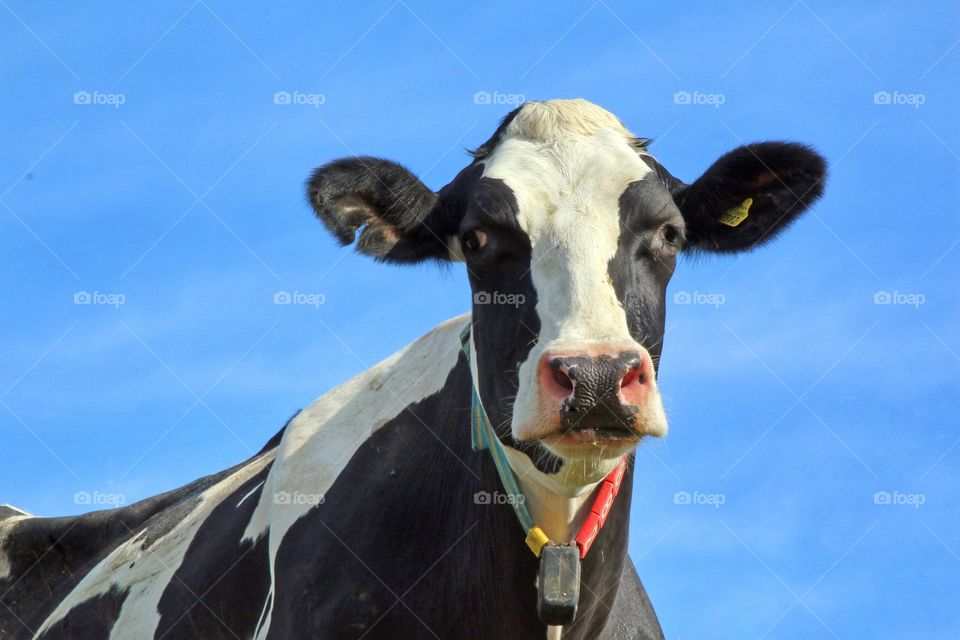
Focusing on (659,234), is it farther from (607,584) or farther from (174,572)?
(174,572)

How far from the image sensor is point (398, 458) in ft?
22.0

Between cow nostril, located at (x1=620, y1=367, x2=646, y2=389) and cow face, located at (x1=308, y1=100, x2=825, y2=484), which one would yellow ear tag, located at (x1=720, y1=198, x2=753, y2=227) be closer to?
cow face, located at (x1=308, y1=100, x2=825, y2=484)

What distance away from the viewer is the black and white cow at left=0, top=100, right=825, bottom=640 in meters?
5.71

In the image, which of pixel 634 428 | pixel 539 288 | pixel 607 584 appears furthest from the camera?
pixel 607 584

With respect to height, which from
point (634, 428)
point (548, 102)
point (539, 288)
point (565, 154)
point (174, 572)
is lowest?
point (174, 572)

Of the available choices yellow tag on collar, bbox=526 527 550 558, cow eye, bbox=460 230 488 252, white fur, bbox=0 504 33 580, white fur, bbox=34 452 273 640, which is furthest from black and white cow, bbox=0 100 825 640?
white fur, bbox=0 504 33 580

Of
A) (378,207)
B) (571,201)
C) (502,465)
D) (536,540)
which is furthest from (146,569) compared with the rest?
(571,201)

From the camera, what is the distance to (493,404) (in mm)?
6102

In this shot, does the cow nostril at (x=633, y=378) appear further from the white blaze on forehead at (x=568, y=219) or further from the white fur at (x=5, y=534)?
the white fur at (x=5, y=534)

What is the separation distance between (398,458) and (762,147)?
2.40 m

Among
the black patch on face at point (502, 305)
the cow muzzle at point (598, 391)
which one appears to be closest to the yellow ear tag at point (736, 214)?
the black patch on face at point (502, 305)

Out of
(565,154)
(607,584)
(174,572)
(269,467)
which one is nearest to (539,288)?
(565,154)

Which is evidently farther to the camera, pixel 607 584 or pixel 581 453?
pixel 607 584
